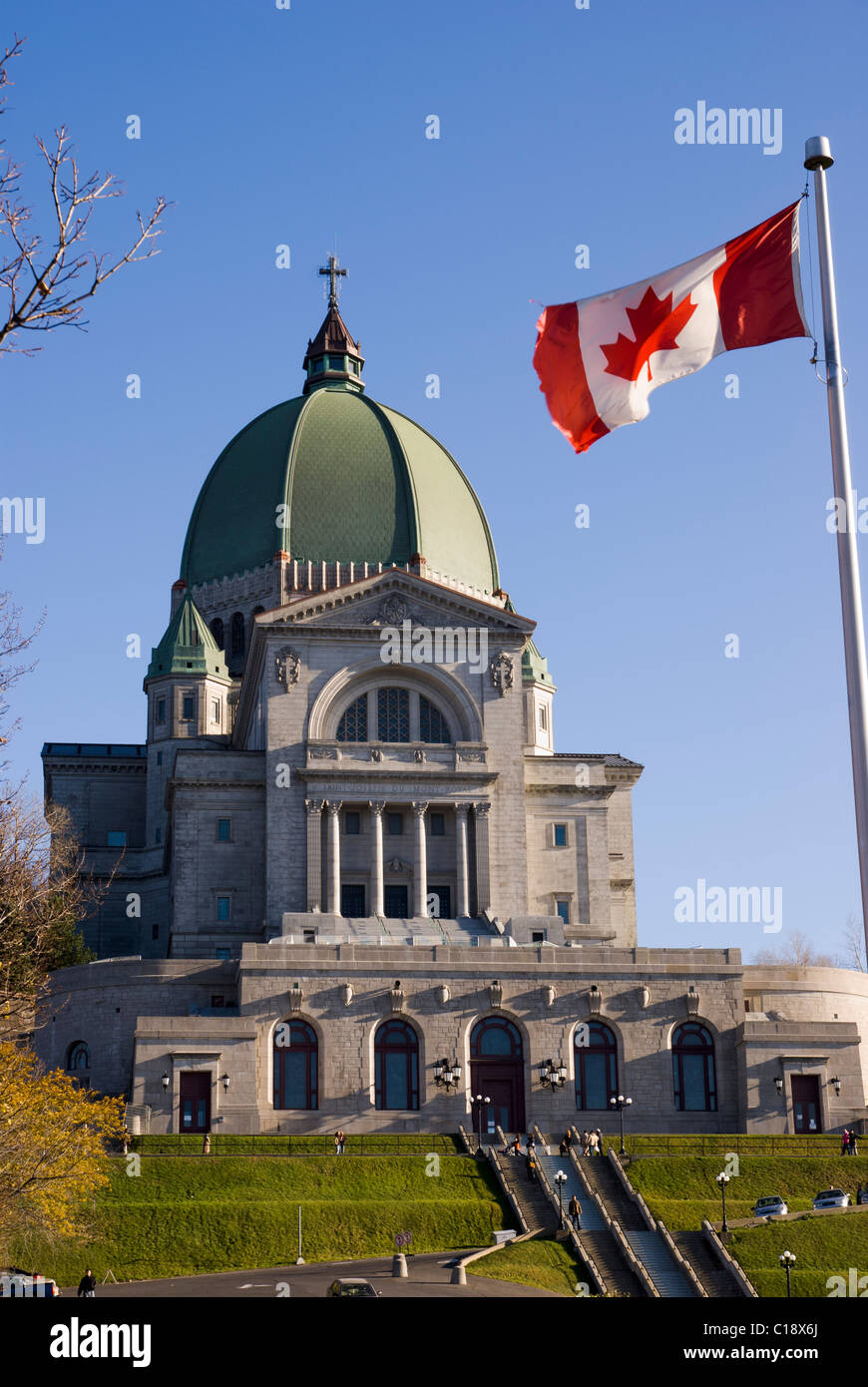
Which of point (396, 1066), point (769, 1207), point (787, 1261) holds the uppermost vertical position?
point (396, 1066)

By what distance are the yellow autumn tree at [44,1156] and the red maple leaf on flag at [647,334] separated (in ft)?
70.7

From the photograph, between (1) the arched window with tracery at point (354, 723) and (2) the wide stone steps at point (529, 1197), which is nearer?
(2) the wide stone steps at point (529, 1197)

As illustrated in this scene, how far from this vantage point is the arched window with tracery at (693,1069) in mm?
68250

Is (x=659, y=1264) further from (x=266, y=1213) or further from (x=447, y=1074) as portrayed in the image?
(x=447, y=1074)

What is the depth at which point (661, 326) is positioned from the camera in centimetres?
2786

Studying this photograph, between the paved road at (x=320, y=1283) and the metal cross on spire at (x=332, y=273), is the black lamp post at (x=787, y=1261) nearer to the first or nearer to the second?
the paved road at (x=320, y=1283)

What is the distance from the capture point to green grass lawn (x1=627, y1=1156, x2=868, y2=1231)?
55656 mm

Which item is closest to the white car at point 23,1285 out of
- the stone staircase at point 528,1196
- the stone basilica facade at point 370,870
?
the stone staircase at point 528,1196

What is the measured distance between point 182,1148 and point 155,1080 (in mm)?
5982

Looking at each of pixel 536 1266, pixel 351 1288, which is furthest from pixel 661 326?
pixel 536 1266

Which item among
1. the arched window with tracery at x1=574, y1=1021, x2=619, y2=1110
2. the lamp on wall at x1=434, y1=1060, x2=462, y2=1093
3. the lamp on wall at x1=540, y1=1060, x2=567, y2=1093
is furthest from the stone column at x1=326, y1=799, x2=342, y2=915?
the lamp on wall at x1=540, y1=1060, x2=567, y2=1093

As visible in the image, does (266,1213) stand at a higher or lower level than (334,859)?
lower

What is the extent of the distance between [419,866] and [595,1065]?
51.4 feet
